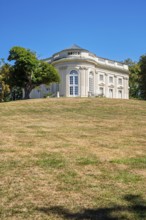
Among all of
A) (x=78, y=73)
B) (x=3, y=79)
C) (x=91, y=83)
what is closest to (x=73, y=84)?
(x=78, y=73)

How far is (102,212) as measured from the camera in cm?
502

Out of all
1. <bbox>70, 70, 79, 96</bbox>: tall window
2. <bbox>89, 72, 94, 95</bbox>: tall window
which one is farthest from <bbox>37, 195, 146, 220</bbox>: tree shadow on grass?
<bbox>89, 72, 94, 95</bbox>: tall window

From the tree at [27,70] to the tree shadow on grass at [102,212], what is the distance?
34857mm

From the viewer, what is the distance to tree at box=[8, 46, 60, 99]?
39.3 meters

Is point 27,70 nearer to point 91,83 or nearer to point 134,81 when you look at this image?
point 91,83

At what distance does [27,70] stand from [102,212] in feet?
117

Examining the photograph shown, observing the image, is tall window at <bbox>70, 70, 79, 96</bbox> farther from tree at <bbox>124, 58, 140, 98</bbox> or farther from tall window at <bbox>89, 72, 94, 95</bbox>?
tree at <bbox>124, 58, 140, 98</bbox>

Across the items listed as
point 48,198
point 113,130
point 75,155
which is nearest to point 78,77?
point 113,130

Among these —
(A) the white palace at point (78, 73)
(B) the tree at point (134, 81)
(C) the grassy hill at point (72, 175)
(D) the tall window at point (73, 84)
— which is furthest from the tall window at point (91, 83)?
(C) the grassy hill at point (72, 175)

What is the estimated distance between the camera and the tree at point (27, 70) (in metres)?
39.3

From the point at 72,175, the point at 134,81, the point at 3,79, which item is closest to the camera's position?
the point at 72,175

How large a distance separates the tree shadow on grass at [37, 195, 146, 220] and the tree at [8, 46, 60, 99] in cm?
3486

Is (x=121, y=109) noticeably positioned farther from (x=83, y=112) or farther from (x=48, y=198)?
(x=48, y=198)

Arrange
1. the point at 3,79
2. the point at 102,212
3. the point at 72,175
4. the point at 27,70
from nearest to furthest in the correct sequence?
the point at 102,212 → the point at 72,175 → the point at 27,70 → the point at 3,79
